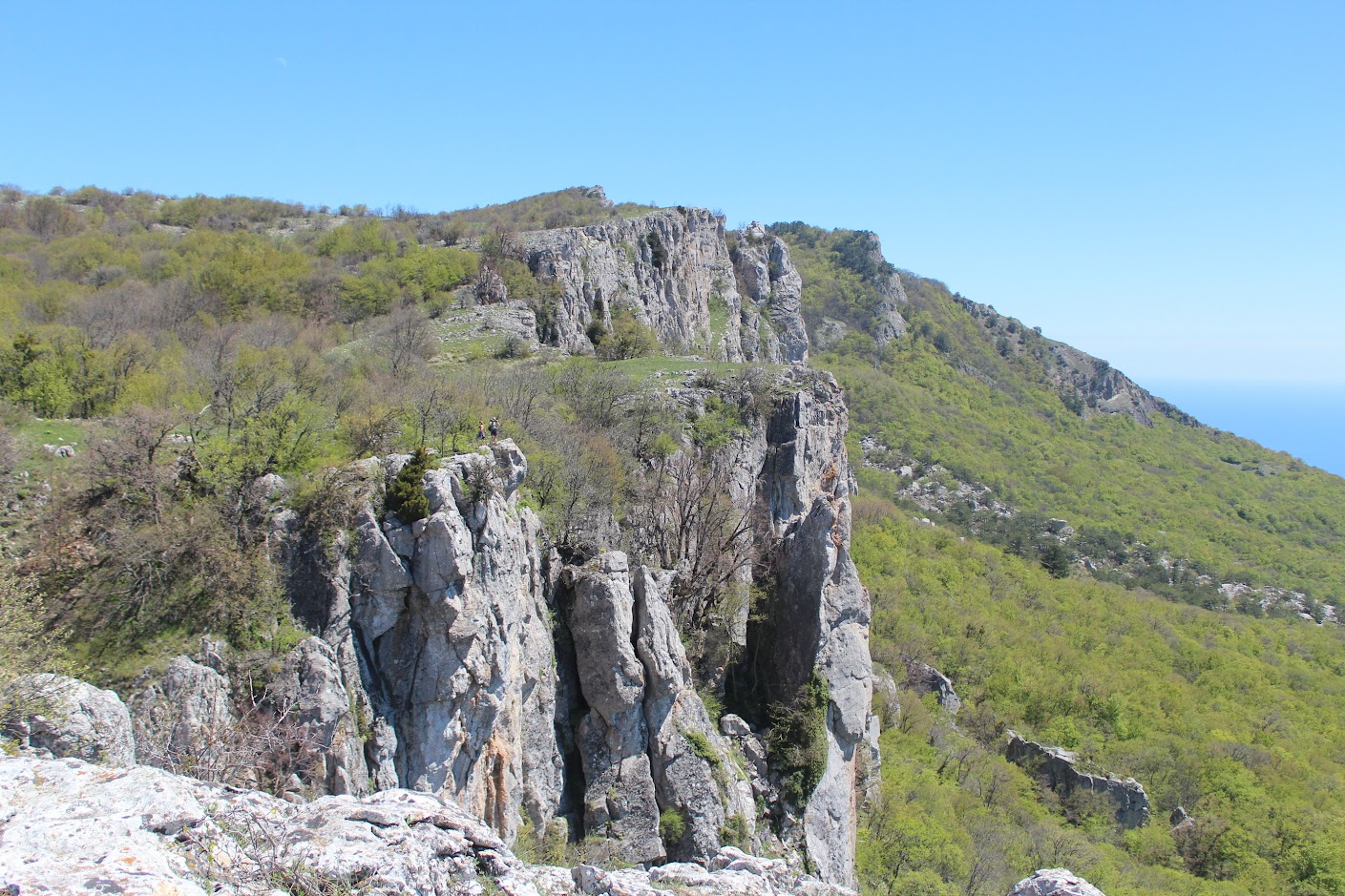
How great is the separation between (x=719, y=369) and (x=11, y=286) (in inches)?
1133

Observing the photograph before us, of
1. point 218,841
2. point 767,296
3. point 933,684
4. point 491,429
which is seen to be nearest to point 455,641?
point 491,429

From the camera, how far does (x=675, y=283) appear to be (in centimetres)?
5728

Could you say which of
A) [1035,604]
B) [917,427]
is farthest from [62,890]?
[917,427]

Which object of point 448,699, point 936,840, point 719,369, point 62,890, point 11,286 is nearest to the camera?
point 62,890

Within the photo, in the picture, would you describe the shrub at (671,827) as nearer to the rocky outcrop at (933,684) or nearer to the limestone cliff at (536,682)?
the limestone cliff at (536,682)

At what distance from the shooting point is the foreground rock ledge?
21.2ft

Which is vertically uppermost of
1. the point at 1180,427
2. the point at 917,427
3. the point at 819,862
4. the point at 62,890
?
the point at 1180,427

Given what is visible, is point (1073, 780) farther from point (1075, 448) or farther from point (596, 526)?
point (1075, 448)

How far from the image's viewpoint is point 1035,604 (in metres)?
64.4

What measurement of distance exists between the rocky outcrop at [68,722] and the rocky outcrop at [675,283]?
1164 inches

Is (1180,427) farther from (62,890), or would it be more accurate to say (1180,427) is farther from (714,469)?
(62,890)

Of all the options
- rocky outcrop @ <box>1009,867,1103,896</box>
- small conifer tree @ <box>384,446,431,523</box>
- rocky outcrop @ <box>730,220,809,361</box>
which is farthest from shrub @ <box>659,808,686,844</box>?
rocky outcrop @ <box>730,220,809,361</box>

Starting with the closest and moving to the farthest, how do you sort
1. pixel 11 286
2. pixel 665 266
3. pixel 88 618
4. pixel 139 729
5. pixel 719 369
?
1. pixel 139 729
2. pixel 88 618
3. pixel 11 286
4. pixel 719 369
5. pixel 665 266

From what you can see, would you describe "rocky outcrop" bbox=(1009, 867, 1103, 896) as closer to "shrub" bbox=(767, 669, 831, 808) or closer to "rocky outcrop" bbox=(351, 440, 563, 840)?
"rocky outcrop" bbox=(351, 440, 563, 840)
